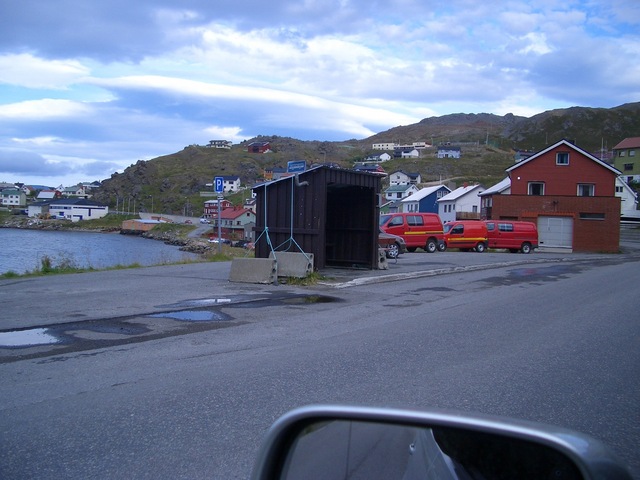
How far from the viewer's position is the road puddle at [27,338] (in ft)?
28.8

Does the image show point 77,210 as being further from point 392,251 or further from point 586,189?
point 392,251

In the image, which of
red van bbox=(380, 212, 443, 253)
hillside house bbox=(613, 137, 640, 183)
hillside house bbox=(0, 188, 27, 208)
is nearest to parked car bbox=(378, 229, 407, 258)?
red van bbox=(380, 212, 443, 253)

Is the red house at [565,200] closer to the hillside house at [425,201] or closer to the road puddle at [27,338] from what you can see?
the hillside house at [425,201]

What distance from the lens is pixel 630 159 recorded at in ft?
313

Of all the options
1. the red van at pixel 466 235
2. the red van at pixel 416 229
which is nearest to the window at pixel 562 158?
the red van at pixel 466 235

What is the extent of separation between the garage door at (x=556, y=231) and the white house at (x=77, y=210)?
63830 mm

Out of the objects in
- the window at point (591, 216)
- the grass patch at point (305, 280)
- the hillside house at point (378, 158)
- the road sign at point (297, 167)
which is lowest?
the grass patch at point (305, 280)

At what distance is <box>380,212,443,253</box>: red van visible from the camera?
107ft

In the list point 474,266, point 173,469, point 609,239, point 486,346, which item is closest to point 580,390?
point 486,346

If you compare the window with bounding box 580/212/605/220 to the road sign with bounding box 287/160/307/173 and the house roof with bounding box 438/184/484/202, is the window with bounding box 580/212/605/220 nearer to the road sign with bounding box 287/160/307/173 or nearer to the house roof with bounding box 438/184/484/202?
the house roof with bounding box 438/184/484/202

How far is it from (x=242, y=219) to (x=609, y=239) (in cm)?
3426

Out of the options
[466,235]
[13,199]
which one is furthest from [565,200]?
[13,199]

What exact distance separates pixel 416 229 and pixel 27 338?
84.9 feet

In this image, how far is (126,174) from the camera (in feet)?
407
